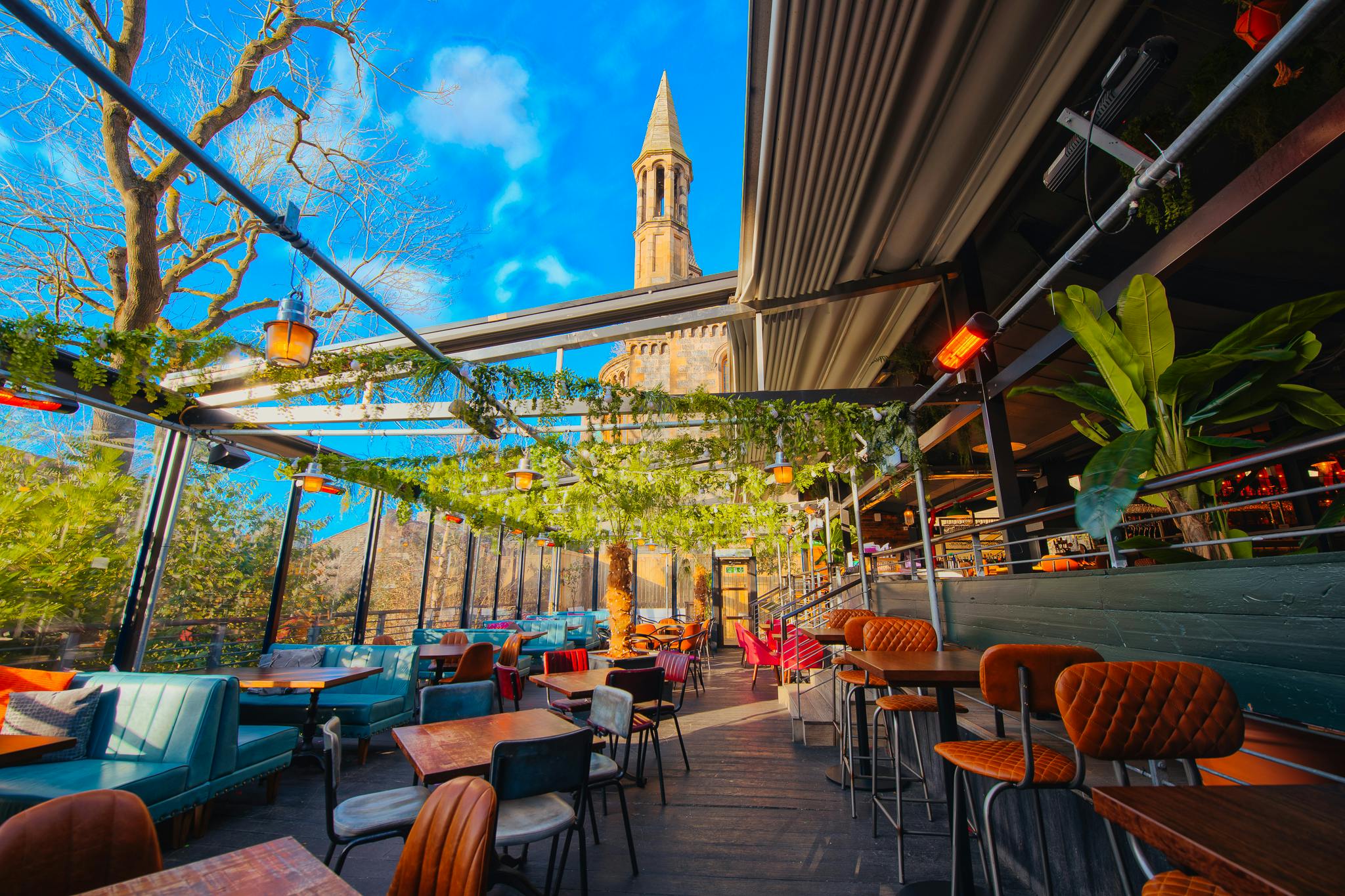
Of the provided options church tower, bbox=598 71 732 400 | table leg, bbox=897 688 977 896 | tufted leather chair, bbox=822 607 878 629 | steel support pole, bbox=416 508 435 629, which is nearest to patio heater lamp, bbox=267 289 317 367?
table leg, bbox=897 688 977 896

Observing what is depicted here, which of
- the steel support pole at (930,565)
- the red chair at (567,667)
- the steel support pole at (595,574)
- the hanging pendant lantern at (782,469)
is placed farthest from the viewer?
the steel support pole at (595,574)

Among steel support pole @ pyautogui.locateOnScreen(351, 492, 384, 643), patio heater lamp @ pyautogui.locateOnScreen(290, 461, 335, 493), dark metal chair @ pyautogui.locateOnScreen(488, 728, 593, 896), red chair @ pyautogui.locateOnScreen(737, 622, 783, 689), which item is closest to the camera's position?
dark metal chair @ pyautogui.locateOnScreen(488, 728, 593, 896)

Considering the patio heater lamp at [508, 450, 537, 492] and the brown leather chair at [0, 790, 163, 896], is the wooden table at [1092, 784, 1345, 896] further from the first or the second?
the patio heater lamp at [508, 450, 537, 492]

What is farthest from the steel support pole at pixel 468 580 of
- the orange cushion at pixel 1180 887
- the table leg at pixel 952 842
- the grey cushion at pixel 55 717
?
the orange cushion at pixel 1180 887

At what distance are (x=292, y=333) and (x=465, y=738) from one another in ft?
7.82

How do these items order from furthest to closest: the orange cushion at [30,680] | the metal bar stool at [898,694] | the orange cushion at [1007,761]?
1. the orange cushion at [30,680]
2. the metal bar stool at [898,694]
3. the orange cushion at [1007,761]

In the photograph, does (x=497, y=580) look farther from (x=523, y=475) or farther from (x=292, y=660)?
(x=523, y=475)

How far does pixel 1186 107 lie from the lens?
3.30 metres

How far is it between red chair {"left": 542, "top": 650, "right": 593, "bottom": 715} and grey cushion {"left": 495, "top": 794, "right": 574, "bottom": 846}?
2138 millimetres

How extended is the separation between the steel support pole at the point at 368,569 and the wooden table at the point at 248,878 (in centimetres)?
854

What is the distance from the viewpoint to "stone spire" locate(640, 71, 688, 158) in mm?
32406

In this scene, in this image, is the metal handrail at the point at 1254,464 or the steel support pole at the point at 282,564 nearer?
the metal handrail at the point at 1254,464

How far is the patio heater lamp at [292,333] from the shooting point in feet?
10.1

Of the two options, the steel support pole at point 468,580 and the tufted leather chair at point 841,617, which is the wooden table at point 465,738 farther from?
the steel support pole at point 468,580
